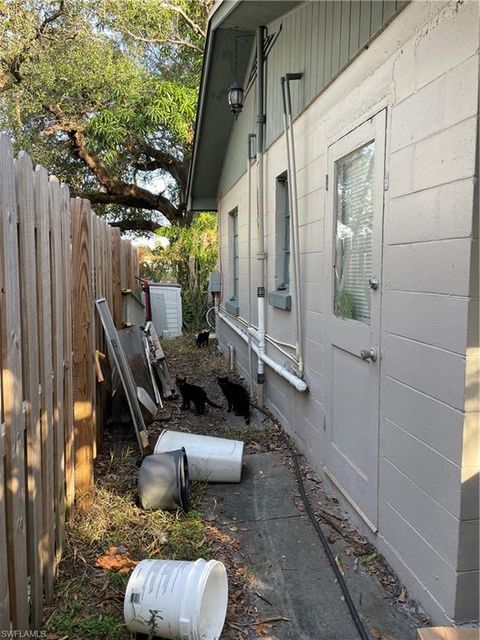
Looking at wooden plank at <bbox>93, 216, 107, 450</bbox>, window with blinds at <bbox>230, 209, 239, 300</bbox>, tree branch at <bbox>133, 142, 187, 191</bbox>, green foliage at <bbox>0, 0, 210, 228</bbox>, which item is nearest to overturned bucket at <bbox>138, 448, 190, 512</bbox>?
wooden plank at <bbox>93, 216, 107, 450</bbox>

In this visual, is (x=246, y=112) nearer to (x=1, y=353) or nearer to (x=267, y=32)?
(x=267, y=32)

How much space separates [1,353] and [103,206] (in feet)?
52.4

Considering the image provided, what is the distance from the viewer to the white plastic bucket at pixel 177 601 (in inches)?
84.1

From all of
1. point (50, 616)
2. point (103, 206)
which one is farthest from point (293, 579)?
point (103, 206)

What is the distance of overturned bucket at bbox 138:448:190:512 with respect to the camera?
3340 mm

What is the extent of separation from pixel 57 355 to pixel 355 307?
1.83 meters

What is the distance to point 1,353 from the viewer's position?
5.88 feet

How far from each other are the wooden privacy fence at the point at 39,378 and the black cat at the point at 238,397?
83.7 inches

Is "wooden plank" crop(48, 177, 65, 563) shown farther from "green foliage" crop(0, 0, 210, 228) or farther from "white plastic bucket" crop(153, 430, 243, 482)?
"green foliage" crop(0, 0, 210, 228)

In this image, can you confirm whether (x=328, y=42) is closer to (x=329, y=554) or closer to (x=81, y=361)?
(x=81, y=361)

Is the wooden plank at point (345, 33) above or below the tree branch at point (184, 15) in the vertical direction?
below

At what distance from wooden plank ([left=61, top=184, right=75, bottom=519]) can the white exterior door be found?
5.81ft

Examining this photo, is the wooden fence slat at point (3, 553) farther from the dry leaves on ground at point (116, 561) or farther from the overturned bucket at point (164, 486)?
the overturned bucket at point (164, 486)

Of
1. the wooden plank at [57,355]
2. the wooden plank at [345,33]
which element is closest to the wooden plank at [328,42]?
the wooden plank at [345,33]
